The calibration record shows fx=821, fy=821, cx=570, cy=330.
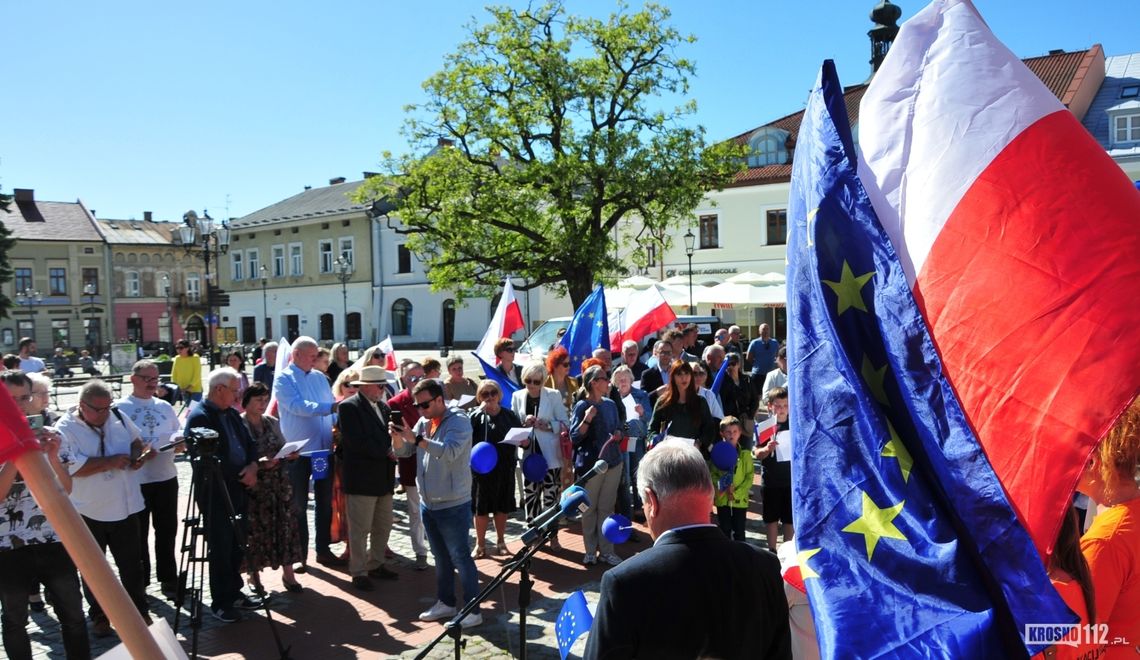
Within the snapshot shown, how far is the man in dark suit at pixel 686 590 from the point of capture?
8.06ft

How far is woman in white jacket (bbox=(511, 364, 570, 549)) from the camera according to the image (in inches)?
323

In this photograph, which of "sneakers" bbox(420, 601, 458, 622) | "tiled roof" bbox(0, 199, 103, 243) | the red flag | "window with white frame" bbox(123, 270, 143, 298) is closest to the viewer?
the red flag

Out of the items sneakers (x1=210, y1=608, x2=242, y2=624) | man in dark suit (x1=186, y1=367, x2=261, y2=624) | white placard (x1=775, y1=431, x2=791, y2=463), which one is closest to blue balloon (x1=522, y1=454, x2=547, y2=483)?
white placard (x1=775, y1=431, x2=791, y2=463)

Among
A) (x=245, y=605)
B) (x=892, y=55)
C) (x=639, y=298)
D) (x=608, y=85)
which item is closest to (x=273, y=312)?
(x=608, y=85)

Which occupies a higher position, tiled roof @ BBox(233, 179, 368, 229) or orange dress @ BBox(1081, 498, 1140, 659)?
tiled roof @ BBox(233, 179, 368, 229)

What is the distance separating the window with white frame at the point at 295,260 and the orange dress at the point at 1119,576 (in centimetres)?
5267

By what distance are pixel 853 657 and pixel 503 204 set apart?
67.9 feet

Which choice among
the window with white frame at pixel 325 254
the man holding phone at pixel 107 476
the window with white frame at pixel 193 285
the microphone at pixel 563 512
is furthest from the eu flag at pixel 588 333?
the window with white frame at pixel 193 285

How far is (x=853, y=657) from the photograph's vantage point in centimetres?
238

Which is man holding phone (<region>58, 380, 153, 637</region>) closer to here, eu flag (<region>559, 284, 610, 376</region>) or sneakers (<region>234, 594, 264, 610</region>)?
sneakers (<region>234, 594, 264, 610</region>)

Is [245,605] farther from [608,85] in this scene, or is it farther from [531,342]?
[608,85]

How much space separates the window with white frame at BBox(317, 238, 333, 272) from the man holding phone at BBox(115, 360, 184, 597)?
149ft

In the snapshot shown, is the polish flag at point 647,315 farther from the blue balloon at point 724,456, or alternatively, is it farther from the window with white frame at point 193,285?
the window with white frame at point 193,285

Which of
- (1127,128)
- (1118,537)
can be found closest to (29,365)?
(1118,537)
